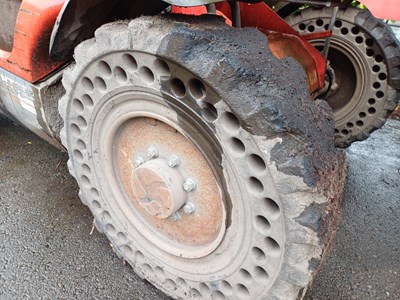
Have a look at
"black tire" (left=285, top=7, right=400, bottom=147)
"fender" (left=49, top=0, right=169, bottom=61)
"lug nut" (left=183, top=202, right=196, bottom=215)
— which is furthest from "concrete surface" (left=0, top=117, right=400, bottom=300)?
"fender" (left=49, top=0, right=169, bottom=61)

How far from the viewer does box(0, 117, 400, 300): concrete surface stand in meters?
1.67

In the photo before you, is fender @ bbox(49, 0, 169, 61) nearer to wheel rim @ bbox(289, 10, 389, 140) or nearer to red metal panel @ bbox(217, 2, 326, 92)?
red metal panel @ bbox(217, 2, 326, 92)

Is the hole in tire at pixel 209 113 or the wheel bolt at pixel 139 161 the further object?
the wheel bolt at pixel 139 161

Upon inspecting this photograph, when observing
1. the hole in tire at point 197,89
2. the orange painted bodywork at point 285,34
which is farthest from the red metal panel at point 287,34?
the hole in tire at point 197,89

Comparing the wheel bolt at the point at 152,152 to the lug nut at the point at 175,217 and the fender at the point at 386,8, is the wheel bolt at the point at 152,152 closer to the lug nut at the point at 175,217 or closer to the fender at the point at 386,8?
the lug nut at the point at 175,217

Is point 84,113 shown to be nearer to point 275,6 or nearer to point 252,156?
point 252,156

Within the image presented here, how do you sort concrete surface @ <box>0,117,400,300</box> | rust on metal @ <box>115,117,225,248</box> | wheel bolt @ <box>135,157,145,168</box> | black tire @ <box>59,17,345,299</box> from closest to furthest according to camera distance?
1. black tire @ <box>59,17,345,299</box>
2. rust on metal @ <box>115,117,225,248</box>
3. wheel bolt @ <box>135,157,145,168</box>
4. concrete surface @ <box>0,117,400,300</box>

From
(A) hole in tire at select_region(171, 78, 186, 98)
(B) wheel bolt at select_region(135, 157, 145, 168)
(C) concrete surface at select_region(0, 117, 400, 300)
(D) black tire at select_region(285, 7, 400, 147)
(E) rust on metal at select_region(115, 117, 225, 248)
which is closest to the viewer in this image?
(A) hole in tire at select_region(171, 78, 186, 98)

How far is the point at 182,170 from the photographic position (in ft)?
4.37

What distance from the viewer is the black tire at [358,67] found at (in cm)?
218

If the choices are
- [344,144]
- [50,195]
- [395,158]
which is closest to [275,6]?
[344,144]

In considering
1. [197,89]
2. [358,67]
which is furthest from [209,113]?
[358,67]

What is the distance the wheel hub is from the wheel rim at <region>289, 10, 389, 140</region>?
1421 mm

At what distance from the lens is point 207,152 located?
1182 mm
